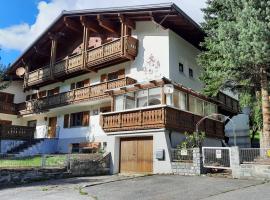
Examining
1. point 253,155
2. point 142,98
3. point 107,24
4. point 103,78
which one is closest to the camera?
point 253,155

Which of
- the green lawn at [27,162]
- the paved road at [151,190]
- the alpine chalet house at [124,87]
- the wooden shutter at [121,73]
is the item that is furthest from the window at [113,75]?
the paved road at [151,190]

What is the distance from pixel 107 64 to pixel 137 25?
149 inches

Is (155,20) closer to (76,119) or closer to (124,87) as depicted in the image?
(124,87)

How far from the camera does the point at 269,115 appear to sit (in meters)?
17.7

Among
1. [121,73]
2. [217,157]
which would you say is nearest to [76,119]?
[121,73]

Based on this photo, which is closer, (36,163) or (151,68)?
(36,163)

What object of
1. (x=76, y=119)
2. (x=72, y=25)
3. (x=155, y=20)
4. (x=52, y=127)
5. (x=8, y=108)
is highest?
(x=72, y=25)

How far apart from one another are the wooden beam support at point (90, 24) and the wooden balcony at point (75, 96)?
17.2 feet

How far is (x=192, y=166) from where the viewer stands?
16.7 metres

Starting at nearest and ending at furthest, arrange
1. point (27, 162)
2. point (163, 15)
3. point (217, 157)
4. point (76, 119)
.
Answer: point (217, 157) < point (27, 162) < point (163, 15) < point (76, 119)

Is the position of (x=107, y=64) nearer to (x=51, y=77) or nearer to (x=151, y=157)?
(x=51, y=77)

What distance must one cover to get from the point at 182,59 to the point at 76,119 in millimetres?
10733

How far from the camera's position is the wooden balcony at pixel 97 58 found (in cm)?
2372

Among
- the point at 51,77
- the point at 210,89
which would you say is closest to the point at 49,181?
the point at 210,89
